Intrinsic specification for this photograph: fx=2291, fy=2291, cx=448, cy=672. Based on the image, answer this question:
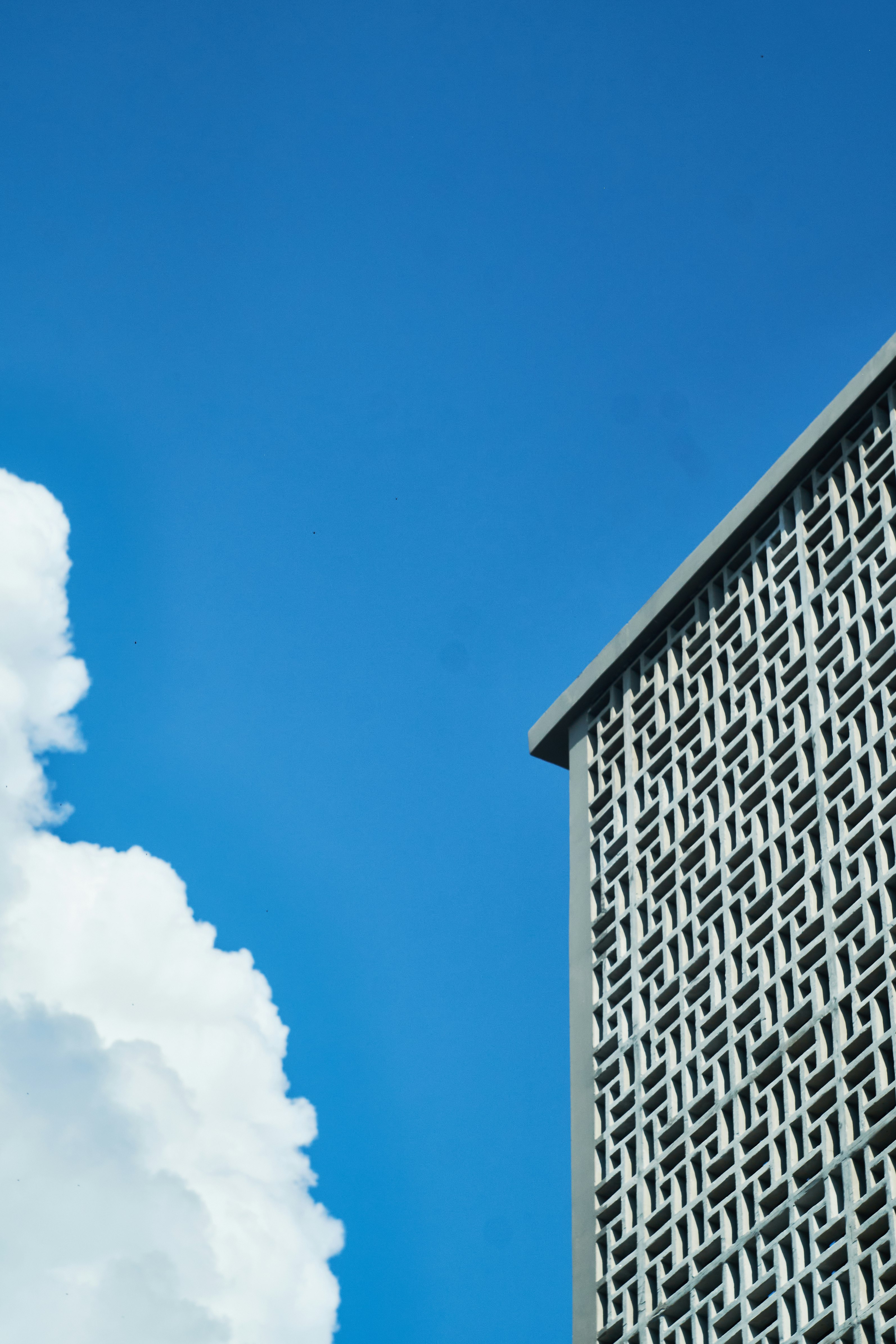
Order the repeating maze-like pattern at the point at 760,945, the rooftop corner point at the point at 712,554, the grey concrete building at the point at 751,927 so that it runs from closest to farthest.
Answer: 1. the repeating maze-like pattern at the point at 760,945
2. the grey concrete building at the point at 751,927
3. the rooftop corner point at the point at 712,554

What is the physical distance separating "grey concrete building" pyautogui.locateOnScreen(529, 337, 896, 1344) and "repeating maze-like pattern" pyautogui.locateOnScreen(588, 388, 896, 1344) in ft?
0.14

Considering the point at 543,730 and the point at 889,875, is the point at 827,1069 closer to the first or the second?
the point at 889,875

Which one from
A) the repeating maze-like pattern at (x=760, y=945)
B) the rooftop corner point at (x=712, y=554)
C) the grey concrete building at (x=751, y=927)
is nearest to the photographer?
the repeating maze-like pattern at (x=760, y=945)

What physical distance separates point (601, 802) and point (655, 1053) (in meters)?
5.66

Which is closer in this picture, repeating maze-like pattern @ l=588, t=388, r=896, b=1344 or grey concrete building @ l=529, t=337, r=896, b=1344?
repeating maze-like pattern @ l=588, t=388, r=896, b=1344

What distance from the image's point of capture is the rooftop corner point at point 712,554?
35.9 metres

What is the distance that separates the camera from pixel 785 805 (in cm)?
3428

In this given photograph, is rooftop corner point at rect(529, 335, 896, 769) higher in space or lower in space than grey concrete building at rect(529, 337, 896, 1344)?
higher

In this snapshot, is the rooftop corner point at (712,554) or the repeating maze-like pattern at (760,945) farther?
the rooftop corner point at (712,554)

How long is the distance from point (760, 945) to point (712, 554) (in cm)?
763

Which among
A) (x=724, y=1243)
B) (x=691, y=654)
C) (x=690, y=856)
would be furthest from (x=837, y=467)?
(x=724, y=1243)

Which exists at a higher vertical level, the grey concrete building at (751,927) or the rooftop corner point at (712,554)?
the rooftop corner point at (712,554)

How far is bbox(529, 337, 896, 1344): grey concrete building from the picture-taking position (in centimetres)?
3047

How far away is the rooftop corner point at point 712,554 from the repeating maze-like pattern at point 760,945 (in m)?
0.26
